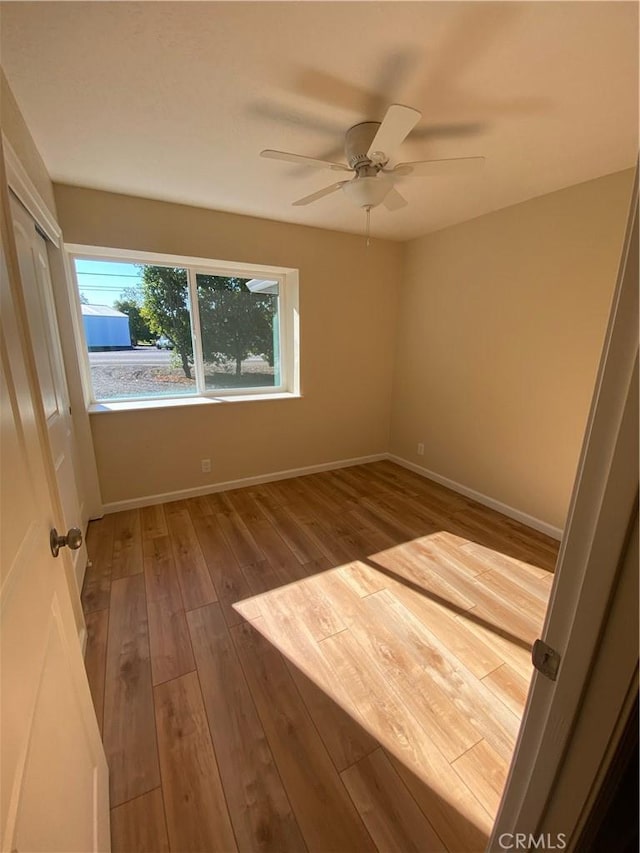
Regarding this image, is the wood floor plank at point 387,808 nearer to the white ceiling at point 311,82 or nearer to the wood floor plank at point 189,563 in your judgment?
the wood floor plank at point 189,563

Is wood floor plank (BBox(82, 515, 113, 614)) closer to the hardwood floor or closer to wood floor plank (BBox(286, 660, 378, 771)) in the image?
the hardwood floor

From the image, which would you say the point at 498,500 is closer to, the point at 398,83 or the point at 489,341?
the point at 489,341

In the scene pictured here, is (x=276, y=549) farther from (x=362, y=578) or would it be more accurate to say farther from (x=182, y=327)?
(x=182, y=327)

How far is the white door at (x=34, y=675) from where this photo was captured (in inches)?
20.2

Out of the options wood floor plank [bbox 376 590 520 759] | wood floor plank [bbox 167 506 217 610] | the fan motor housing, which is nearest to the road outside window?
wood floor plank [bbox 167 506 217 610]

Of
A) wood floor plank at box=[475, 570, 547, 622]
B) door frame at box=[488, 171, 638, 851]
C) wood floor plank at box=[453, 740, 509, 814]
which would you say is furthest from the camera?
wood floor plank at box=[475, 570, 547, 622]

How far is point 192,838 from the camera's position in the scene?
1.01 m

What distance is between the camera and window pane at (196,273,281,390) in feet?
10.1

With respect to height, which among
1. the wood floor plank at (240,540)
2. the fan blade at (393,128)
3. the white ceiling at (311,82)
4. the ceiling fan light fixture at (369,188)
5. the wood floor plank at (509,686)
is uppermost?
the white ceiling at (311,82)

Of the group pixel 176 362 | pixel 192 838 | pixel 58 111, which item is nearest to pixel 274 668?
pixel 192 838

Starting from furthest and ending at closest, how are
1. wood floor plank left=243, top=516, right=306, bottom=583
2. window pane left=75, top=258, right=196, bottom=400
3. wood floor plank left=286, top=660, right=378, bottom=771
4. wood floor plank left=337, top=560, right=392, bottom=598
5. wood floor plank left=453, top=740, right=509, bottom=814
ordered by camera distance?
window pane left=75, top=258, right=196, bottom=400
wood floor plank left=243, top=516, right=306, bottom=583
wood floor plank left=337, top=560, right=392, bottom=598
wood floor plank left=286, top=660, right=378, bottom=771
wood floor plank left=453, top=740, right=509, bottom=814

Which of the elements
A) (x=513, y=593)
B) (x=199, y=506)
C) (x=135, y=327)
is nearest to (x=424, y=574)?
(x=513, y=593)

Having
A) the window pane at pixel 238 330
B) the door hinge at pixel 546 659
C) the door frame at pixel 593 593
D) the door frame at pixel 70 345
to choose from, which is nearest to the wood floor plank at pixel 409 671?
the door frame at pixel 593 593

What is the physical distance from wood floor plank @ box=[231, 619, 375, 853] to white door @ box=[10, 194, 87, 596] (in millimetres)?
1038
